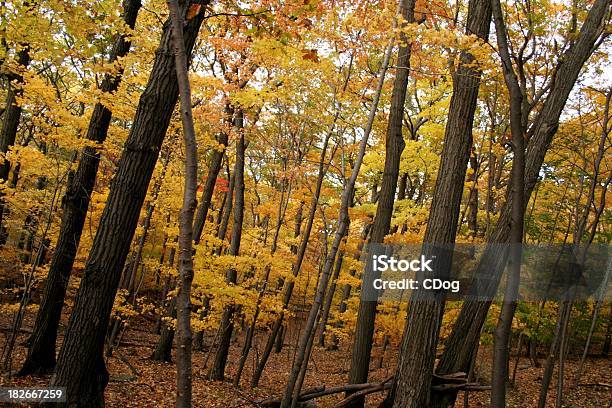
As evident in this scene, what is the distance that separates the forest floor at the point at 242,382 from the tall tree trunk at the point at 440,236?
14.7ft

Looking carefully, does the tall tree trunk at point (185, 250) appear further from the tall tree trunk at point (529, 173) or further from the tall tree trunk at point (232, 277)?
the tall tree trunk at point (232, 277)

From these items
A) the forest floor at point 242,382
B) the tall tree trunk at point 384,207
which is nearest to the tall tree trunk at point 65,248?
the forest floor at point 242,382

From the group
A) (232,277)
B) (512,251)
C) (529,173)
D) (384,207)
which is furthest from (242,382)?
(512,251)

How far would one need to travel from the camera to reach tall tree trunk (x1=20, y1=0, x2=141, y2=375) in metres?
6.94

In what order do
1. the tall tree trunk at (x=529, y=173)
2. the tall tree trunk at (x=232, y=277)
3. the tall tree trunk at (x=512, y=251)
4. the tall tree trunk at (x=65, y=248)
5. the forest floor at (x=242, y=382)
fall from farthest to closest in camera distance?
the tall tree trunk at (x=232, y=277)
the forest floor at (x=242, y=382)
the tall tree trunk at (x=65, y=248)
the tall tree trunk at (x=529, y=173)
the tall tree trunk at (x=512, y=251)

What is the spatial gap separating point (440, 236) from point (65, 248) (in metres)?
5.76

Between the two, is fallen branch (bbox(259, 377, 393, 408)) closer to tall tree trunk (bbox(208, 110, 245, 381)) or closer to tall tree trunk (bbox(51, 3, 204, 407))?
tall tree trunk (bbox(208, 110, 245, 381))

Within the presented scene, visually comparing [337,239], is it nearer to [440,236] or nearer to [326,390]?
[440,236]

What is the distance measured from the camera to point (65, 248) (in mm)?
7102

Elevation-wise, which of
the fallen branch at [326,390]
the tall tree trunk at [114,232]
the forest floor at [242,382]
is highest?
the tall tree trunk at [114,232]

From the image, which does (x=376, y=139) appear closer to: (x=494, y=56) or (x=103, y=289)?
(x=494, y=56)

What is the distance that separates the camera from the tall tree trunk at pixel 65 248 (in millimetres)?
6938

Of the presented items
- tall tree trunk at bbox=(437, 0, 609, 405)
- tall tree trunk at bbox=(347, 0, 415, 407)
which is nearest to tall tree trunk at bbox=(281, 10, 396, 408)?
tall tree trunk at bbox=(347, 0, 415, 407)

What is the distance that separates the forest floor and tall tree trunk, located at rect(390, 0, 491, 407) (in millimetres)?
4479
